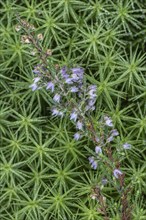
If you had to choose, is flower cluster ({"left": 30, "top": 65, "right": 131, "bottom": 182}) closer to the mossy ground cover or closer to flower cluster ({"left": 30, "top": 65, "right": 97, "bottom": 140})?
flower cluster ({"left": 30, "top": 65, "right": 97, "bottom": 140})

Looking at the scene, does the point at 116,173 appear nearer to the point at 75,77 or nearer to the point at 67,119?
the point at 75,77

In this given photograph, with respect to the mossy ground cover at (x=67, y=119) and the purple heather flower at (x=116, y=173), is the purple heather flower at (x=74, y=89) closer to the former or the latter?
the purple heather flower at (x=116, y=173)

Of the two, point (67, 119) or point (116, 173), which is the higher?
point (67, 119)

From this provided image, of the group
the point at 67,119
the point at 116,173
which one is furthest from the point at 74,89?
the point at 67,119

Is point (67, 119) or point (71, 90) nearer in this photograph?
point (71, 90)

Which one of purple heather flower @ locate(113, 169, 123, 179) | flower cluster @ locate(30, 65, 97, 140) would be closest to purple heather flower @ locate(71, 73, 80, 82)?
flower cluster @ locate(30, 65, 97, 140)

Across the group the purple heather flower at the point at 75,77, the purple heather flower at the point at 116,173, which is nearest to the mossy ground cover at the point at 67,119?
the purple heather flower at the point at 116,173

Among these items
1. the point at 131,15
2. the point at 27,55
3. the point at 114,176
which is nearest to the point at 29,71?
the point at 27,55

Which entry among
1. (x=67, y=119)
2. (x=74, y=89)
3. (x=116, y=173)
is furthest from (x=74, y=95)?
(x=67, y=119)
